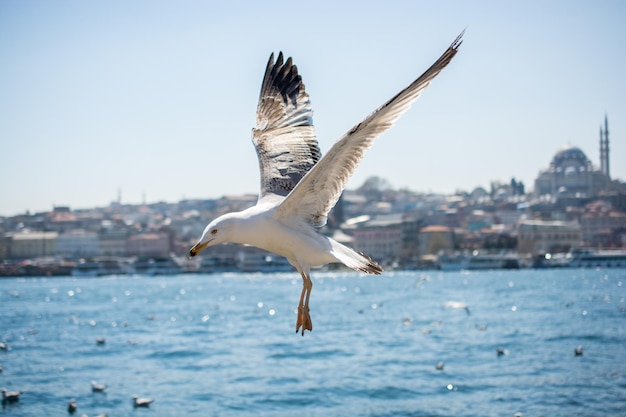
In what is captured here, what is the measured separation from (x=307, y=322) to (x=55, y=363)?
21.8 m

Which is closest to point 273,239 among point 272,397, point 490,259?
point 272,397

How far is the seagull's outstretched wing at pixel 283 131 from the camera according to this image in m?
4.98

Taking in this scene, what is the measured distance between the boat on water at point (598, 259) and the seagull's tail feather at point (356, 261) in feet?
269

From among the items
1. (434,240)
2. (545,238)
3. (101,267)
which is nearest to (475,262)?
(434,240)

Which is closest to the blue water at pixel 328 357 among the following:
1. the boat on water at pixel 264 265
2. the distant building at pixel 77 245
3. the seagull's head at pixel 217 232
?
the seagull's head at pixel 217 232

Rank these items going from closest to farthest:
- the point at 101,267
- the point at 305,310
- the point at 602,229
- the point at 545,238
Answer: the point at 305,310
the point at 545,238
the point at 101,267
the point at 602,229

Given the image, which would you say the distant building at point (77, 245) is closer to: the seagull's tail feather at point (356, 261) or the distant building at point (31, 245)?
the distant building at point (31, 245)

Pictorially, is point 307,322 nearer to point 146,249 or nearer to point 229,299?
point 229,299

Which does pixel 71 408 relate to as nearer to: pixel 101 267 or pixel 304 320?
pixel 304 320

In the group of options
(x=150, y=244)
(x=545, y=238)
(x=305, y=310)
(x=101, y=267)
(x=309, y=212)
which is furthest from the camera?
(x=150, y=244)

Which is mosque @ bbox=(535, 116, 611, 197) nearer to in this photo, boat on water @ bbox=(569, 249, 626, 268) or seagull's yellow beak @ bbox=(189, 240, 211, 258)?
boat on water @ bbox=(569, 249, 626, 268)

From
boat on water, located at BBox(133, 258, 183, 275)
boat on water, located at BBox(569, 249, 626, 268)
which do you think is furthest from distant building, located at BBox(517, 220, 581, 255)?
boat on water, located at BBox(133, 258, 183, 275)

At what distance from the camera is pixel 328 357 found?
2462cm

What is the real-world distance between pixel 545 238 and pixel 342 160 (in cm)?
8700
